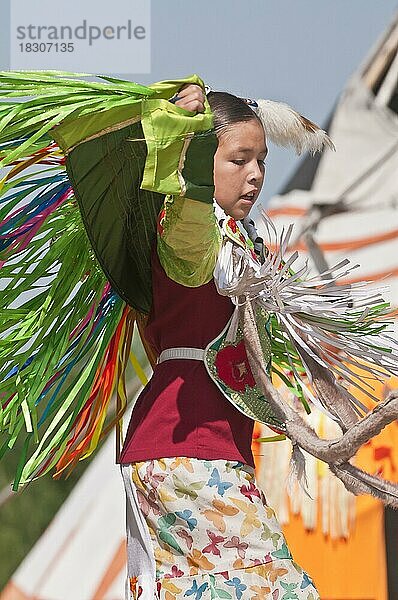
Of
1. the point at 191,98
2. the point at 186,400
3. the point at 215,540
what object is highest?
the point at 191,98

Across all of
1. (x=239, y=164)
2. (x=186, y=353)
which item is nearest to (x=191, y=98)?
(x=239, y=164)

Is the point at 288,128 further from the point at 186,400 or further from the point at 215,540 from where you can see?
the point at 215,540

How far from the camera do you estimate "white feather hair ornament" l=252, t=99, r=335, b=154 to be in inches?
53.7

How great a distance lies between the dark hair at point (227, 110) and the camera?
1310 mm

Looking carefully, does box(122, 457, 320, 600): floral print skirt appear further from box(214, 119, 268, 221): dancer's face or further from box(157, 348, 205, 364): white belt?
box(214, 119, 268, 221): dancer's face

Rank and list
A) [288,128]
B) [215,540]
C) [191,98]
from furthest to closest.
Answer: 1. [288,128]
2. [215,540]
3. [191,98]

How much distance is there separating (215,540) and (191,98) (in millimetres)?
496

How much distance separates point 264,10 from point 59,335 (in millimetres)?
1422

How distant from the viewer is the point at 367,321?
4.51 feet

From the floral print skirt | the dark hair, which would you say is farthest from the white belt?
the dark hair

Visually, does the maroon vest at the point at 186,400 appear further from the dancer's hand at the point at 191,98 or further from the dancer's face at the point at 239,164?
the dancer's hand at the point at 191,98

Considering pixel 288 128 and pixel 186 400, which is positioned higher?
pixel 288 128

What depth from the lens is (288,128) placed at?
1.38m

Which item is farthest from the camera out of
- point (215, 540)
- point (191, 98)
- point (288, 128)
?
point (288, 128)
